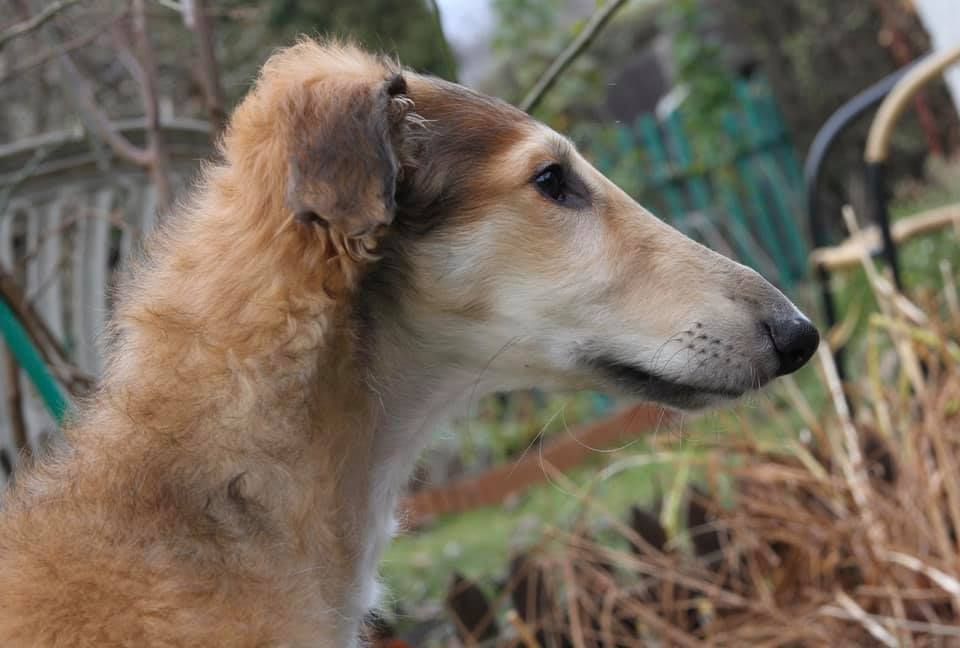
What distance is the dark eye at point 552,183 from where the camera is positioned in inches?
91.4

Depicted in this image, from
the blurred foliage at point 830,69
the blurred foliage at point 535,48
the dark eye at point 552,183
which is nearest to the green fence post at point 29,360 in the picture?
the dark eye at point 552,183

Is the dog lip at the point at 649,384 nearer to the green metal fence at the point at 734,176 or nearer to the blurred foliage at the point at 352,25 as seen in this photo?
the blurred foliage at the point at 352,25

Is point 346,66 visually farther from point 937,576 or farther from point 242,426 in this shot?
point 937,576

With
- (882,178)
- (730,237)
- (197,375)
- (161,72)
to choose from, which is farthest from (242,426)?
(730,237)

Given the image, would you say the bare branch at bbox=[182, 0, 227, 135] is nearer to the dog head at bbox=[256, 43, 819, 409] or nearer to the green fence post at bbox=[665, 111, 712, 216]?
the dog head at bbox=[256, 43, 819, 409]

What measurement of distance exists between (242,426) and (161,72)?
5.17 m

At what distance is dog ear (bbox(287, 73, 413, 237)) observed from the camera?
6.60 ft

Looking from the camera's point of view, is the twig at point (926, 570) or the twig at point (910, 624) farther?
the twig at point (926, 570)

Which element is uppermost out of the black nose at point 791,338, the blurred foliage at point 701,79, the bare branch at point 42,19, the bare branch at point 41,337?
the bare branch at point 42,19

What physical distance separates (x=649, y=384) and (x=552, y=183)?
0.46 metres

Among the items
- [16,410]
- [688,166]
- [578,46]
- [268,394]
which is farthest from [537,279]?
[688,166]

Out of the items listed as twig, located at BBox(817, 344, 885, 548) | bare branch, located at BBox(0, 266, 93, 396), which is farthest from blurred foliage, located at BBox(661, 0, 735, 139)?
bare branch, located at BBox(0, 266, 93, 396)

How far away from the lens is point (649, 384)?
2.38 meters

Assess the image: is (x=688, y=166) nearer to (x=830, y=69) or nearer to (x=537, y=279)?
(x=830, y=69)
